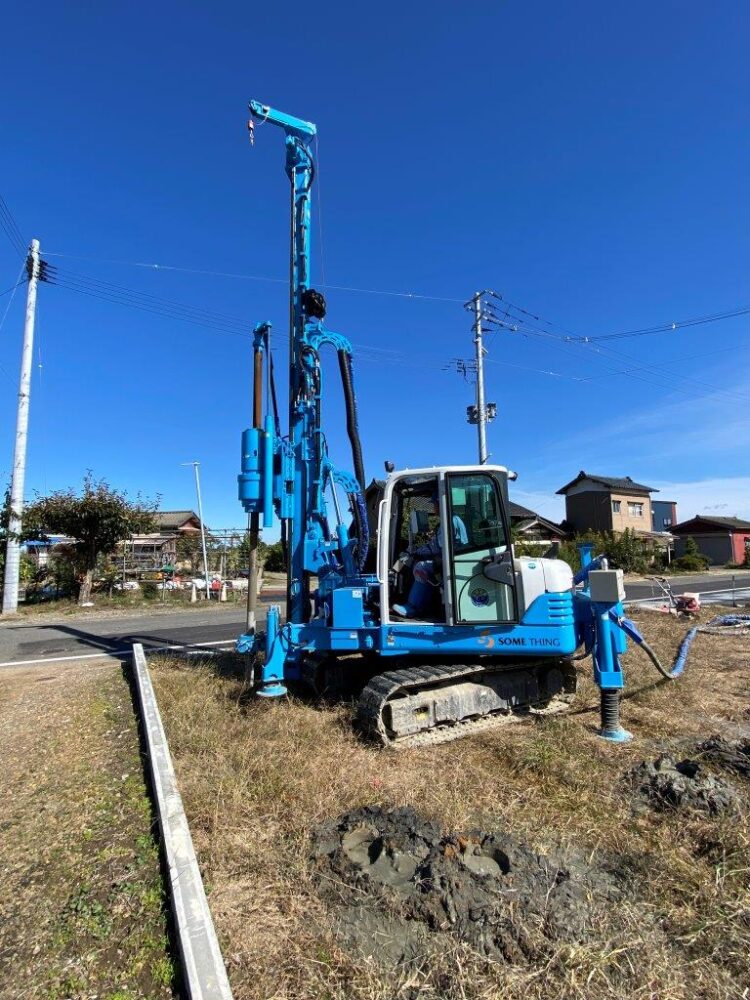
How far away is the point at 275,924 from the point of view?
2625 millimetres

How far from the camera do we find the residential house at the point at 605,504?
4738cm

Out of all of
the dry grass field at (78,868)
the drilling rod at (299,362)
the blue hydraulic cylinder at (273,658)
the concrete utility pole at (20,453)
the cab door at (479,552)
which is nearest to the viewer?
the dry grass field at (78,868)

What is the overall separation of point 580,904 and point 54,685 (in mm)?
7525

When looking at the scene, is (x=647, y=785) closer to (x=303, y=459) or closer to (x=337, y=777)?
(x=337, y=777)

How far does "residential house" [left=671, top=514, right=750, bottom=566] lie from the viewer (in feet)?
166

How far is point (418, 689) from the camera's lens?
5336 mm

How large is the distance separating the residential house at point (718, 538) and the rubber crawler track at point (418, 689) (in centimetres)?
5260

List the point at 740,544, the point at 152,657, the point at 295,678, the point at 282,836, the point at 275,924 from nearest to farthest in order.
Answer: the point at 275,924, the point at 282,836, the point at 295,678, the point at 152,657, the point at 740,544

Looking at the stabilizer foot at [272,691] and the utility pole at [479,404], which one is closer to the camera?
the stabilizer foot at [272,691]

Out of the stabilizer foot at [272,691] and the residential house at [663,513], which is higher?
the residential house at [663,513]

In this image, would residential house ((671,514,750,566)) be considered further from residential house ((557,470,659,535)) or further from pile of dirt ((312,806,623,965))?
pile of dirt ((312,806,623,965))

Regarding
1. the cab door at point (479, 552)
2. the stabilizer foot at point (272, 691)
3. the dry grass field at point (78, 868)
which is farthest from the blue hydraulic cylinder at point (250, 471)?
the dry grass field at point (78, 868)

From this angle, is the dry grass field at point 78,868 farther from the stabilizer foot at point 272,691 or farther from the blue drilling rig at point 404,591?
the blue drilling rig at point 404,591

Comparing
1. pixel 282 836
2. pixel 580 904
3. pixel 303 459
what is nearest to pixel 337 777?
pixel 282 836
